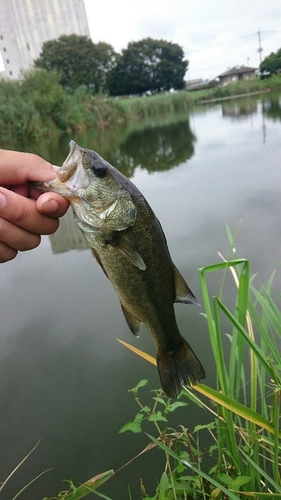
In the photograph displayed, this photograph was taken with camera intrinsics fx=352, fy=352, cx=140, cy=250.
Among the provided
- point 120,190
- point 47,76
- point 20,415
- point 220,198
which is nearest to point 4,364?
point 20,415

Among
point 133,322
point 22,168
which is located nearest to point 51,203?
point 22,168

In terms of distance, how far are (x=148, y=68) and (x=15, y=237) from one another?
5730cm

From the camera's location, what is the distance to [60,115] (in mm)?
22688

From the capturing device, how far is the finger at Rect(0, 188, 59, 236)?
1.38 metres

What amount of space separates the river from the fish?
140cm

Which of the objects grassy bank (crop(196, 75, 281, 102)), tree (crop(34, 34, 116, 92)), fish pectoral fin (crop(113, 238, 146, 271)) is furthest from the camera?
grassy bank (crop(196, 75, 281, 102))

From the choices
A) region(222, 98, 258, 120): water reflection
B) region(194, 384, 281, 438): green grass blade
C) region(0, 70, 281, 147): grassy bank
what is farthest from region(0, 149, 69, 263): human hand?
region(222, 98, 258, 120): water reflection

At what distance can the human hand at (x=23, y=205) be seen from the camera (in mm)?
1378

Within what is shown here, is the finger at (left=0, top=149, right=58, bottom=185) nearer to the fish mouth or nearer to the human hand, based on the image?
the human hand

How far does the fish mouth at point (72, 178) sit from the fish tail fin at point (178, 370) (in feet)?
2.58

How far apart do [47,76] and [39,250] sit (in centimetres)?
2281

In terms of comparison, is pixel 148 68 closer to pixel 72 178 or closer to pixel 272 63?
pixel 272 63

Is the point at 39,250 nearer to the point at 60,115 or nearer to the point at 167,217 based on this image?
the point at 167,217

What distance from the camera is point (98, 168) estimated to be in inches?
53.6
